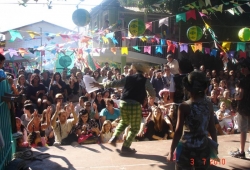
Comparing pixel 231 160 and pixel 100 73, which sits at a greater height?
pixel 100 73

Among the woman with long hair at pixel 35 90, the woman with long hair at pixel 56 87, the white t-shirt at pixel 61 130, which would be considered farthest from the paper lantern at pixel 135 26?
the white t-shirt at pixel 61 130

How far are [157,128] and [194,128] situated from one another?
2.98 metres

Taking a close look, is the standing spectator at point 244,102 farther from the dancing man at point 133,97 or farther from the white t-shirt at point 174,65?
the white t-shirt at point 174,65

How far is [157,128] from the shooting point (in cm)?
549

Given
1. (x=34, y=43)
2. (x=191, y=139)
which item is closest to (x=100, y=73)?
(x=191, y=139)

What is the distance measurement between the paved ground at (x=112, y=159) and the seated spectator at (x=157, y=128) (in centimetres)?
84

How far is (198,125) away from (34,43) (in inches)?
1228

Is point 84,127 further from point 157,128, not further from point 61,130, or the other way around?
point 157,128

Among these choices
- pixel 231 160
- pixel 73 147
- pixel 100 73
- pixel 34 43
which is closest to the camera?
pixel 231 160

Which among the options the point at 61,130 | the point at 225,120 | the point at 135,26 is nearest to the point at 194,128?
the point at 61,130

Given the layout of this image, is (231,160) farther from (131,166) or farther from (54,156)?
(54,156)

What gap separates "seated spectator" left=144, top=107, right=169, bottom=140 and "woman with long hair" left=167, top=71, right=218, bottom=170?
9.34ft

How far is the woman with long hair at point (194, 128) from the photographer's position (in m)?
2.54

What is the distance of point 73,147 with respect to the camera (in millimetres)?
4473
